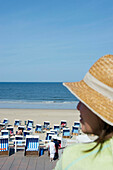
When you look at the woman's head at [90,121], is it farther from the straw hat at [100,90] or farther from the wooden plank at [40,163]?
the wooden plank at [40,163]

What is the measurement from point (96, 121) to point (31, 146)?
801 cm

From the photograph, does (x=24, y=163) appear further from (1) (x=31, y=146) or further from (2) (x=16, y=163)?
(1) (x=31, y=146)

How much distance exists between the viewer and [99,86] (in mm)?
949

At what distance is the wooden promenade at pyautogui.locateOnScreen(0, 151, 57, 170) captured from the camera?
277 inches

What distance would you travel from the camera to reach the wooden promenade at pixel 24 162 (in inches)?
277

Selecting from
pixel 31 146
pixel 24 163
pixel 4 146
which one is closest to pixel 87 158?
pixel 24 163

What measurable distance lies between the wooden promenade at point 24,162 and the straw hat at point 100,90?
21.5ft

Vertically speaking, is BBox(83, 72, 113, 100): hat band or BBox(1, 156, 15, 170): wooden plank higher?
BBox(83, 72, 113, 100): hat band

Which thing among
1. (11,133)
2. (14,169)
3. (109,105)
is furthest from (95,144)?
(11,133)

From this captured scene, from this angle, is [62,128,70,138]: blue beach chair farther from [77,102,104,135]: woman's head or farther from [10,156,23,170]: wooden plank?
[77,102,104,135]: woman's head

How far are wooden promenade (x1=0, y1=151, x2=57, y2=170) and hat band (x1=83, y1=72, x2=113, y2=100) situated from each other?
6566 mm

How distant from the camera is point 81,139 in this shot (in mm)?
9609

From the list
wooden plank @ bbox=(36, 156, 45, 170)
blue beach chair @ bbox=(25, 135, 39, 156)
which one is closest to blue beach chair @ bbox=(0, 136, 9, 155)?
blue beach chair @ bbox=(25, 135, 39, 156)

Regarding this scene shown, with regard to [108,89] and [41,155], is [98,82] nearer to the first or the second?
[108,89]
